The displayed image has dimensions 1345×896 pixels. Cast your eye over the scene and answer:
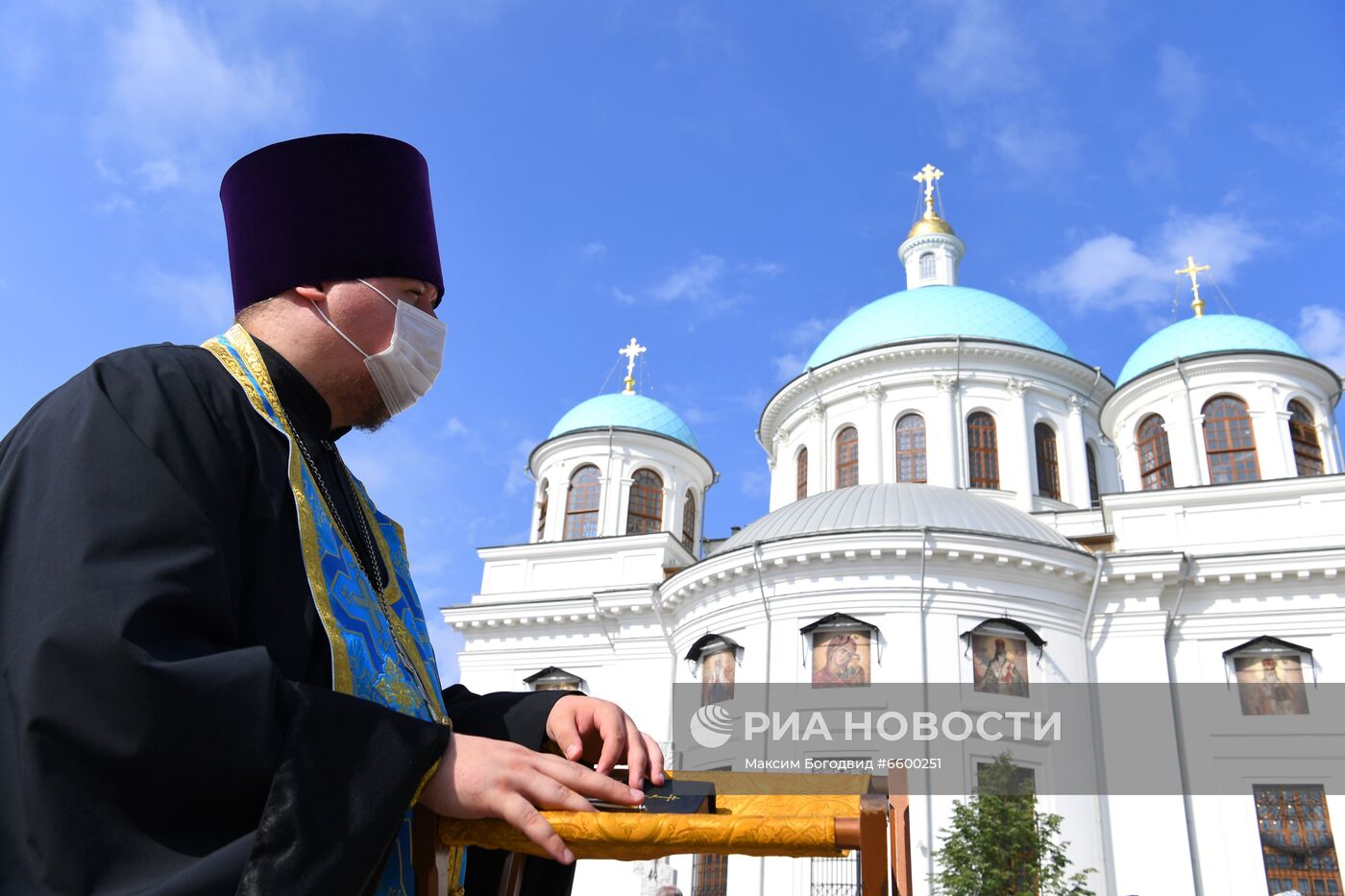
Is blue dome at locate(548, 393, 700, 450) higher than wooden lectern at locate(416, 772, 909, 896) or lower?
higher

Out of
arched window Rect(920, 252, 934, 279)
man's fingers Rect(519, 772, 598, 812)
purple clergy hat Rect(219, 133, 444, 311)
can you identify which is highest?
arched window Rect(920, 252, 934, 279)

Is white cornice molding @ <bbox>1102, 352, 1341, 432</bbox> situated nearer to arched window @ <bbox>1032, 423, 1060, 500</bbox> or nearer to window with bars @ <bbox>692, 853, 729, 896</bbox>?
arched window @ <bbox>1032, 423, 1060, 500</bbox>

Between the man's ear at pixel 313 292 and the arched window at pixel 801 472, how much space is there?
2482 centimetres

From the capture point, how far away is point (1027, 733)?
60.2 feet

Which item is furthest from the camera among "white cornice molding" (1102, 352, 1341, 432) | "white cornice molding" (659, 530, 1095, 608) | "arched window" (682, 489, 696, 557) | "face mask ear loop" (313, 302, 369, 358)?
"arched window" (682, 489, 696, 557)

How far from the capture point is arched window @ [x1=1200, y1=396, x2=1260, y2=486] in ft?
73.9

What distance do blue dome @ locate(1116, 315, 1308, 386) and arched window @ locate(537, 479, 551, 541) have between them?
532 inches

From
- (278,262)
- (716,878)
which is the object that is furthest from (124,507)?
(716,878)

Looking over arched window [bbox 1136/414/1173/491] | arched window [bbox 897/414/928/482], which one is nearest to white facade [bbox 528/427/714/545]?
arched window [bbox 897/414/928/482]

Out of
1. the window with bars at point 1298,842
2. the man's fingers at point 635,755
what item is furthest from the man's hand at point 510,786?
the window with bars at point 1298,842

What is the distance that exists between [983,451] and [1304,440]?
6.37 meters

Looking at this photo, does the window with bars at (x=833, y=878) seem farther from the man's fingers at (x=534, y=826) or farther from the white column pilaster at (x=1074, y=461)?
the man's fingers at (x=534, y=826)

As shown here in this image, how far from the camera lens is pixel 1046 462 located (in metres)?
25.4

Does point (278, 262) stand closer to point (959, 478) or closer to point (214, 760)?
point (214, 760)
